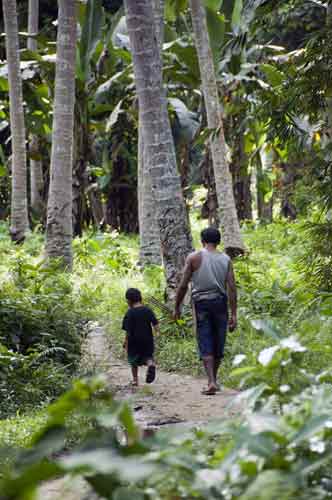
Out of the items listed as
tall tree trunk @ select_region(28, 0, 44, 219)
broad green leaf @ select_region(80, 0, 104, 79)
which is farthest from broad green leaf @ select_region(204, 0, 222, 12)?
tall tree trunk @ select_region(28, 0, 44, 219)

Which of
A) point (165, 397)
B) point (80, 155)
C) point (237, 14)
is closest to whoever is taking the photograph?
point (165, 397)

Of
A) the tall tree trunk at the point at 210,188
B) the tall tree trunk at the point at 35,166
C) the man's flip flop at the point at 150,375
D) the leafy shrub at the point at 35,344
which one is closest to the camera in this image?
the leafy shrub at the point at 35,344

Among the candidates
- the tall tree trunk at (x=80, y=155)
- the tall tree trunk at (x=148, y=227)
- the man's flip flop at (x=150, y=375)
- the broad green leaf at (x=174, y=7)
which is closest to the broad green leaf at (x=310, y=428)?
the man's flip flop at (x=150, y=375)

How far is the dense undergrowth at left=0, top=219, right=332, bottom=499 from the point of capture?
271cm

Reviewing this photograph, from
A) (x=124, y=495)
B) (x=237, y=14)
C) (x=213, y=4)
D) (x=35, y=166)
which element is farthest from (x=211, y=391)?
(x=35, y=166)

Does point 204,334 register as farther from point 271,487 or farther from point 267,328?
point 271,487

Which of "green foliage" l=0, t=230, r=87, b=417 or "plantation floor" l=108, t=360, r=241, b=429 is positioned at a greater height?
"green foliage" l=0, t=230, r=87, b=417

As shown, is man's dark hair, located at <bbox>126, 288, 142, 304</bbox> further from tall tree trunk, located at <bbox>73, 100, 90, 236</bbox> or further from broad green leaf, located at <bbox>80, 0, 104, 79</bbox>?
tall tree trunk, located at <bbox>73, 100, 90, 236</bbox>

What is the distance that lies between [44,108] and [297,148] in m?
12.3

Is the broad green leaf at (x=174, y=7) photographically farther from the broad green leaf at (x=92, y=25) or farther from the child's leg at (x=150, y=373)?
the child's leg at (x=150, y=373)

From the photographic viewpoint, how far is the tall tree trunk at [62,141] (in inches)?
575

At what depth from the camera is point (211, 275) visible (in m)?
8.76

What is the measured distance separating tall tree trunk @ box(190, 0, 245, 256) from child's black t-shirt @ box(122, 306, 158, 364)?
20.4 feet

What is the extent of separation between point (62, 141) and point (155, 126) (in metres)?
3.61
